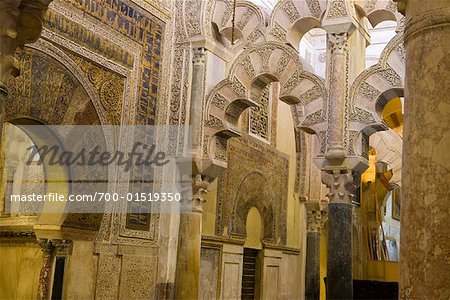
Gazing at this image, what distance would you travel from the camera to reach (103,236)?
281 inches

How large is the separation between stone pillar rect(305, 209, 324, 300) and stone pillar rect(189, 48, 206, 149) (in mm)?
5126

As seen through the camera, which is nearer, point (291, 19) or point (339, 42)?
point (339, 42)

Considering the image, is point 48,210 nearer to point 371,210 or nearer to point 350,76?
point 350,76

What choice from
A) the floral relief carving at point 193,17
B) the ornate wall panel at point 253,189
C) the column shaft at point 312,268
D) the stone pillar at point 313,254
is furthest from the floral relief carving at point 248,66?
the column shaft at point 312,268

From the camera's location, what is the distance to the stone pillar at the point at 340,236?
272 inches

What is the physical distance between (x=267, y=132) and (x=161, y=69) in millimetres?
3747

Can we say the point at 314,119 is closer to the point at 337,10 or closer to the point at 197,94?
the point at 337,10

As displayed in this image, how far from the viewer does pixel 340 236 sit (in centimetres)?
712

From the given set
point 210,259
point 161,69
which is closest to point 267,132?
point 210,259

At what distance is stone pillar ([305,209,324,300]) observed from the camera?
1208 cm

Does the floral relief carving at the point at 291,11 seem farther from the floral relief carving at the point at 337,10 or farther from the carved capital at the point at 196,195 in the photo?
the carved capital at the point at 196,195

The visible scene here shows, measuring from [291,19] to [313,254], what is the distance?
5865 millimetres

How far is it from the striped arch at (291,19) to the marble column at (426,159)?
5191 mm

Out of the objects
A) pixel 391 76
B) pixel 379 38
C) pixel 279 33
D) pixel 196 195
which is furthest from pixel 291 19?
pixel 379 38
